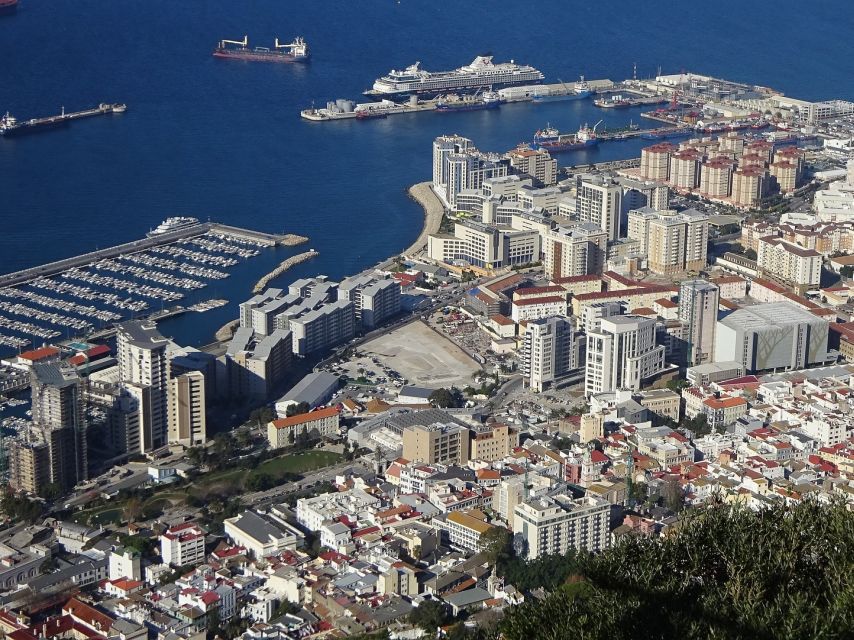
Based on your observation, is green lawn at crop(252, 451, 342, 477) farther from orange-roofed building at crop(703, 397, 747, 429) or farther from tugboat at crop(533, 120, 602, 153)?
tugboat at crop(533, 120, 602, 153)

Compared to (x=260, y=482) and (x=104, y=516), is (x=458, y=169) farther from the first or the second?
(x=104, y=516)

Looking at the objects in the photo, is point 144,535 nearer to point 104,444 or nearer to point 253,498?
point 253,498

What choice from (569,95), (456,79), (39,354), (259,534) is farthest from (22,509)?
(569,95)

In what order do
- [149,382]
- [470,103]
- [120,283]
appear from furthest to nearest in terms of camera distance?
[470,103] < [120,283] < [149,382]

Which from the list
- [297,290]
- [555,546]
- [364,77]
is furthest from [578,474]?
[364,77]

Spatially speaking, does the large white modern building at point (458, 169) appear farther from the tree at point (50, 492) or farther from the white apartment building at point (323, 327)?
the tree at point (50, 492)
